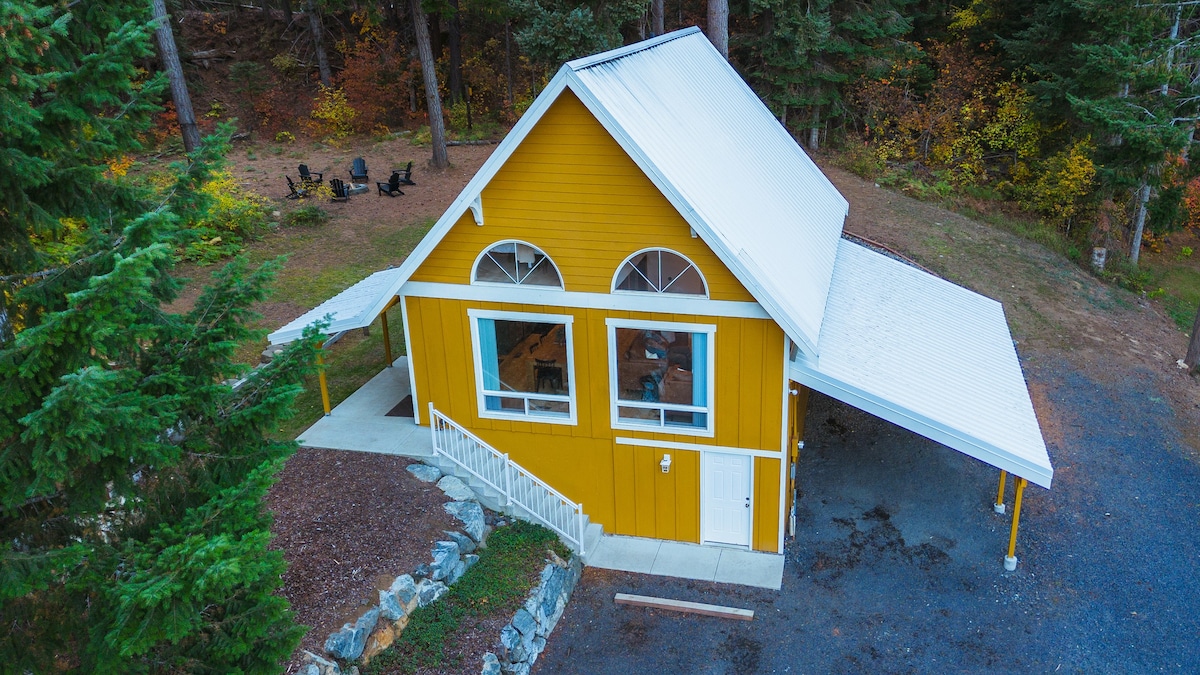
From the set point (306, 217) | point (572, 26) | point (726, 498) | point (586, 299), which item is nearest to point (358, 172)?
point (306, 217)

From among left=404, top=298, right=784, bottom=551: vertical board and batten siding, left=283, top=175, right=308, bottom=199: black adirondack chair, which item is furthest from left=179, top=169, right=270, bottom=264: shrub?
left=404, top=298, right=784, bottom=551: vertical board and batten siding

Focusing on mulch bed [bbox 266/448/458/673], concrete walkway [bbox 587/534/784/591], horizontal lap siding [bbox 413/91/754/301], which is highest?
horizontal lap siding [bbox 413/91/754/301]

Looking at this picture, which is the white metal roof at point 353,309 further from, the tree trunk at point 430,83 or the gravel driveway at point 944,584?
the tree trunk at point 430,83

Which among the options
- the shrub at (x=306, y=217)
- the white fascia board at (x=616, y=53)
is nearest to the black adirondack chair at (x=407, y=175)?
the shrub at (x=306, y=217)

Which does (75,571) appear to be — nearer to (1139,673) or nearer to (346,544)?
(346,544)

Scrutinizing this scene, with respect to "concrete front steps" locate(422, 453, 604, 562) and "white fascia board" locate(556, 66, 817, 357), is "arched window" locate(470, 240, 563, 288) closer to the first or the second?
"white fascia board" locate(556, 66, 817, 357)

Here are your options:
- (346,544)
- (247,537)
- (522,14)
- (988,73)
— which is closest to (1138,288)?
(988,73)
